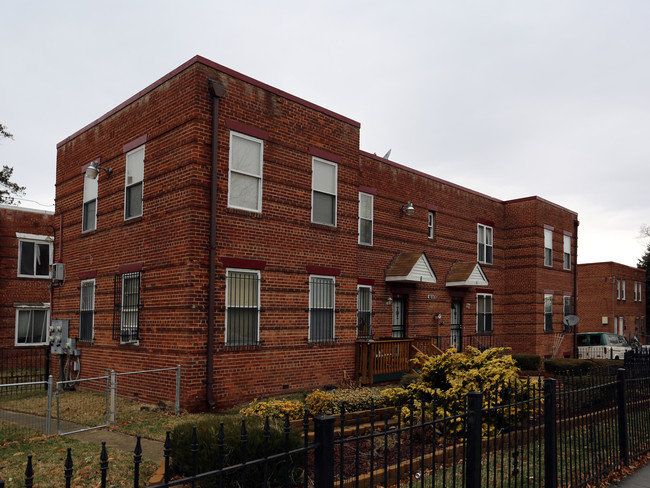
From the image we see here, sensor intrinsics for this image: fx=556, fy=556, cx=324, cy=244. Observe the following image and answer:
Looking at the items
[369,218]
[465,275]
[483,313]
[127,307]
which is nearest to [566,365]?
[465,275]

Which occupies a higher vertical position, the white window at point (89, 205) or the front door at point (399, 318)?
the white window at point (89, 205)

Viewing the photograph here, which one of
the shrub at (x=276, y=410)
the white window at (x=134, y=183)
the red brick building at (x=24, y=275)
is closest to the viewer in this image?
the shrub at (x=276, y=410)

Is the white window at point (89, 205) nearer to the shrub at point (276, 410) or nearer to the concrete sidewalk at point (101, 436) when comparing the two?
the concrete sidewalk at point (101, 436)

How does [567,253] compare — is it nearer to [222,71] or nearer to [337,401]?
[222,71]

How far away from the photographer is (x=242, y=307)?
13.2m

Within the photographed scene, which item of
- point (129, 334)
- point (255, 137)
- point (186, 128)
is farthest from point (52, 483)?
point (255, 137)

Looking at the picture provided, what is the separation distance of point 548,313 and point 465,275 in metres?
7.88

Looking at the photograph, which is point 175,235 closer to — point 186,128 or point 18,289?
point 186,128

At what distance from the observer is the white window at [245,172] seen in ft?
43.8

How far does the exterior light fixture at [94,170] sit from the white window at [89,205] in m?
0.35

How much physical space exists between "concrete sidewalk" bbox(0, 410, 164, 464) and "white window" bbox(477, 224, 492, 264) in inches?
749

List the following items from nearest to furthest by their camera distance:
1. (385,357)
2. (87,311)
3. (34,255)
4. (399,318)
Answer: (87,311), (385,357), (399,318), (34,255)

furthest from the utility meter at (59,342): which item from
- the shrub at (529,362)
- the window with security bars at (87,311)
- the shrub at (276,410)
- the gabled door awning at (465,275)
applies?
the shrub at (529,362)

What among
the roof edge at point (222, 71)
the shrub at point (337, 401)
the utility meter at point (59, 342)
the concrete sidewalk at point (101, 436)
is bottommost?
the concrete sidewalk at point (101, 436)
